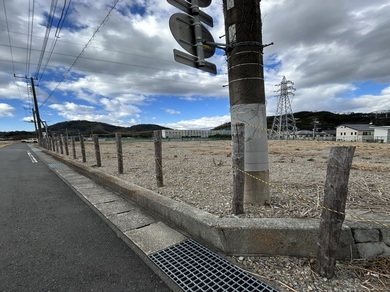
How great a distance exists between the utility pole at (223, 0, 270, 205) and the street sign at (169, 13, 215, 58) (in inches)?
17.0

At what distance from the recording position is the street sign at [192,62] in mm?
3213

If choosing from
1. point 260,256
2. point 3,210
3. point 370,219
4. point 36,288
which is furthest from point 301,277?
point 3,210

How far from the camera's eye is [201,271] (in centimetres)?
217

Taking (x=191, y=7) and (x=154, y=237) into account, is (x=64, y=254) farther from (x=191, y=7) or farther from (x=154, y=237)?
(x=191, y=7)

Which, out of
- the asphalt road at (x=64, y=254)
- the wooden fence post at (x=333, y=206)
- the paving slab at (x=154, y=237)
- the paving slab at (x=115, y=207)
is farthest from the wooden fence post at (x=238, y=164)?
the paving slab at (x=115, y=207)

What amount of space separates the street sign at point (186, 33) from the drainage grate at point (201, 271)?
2.86 metres

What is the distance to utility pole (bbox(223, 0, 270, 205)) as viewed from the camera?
3049 mm

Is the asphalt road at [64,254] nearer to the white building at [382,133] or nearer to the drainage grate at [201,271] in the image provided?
the drainage grate at [201,271]

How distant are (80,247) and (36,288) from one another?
69 cm

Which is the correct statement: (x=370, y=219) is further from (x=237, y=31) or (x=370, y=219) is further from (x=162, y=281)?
(x=237, y=31)

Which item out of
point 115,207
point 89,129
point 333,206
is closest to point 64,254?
point 115,207

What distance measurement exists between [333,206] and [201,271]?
4.54 feet

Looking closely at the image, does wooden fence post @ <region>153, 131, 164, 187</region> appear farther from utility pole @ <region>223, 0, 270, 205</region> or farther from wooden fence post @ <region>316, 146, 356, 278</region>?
wooden fence post @ <region>316, 146, 356, 278</region>

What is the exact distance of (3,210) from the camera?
156 inches
